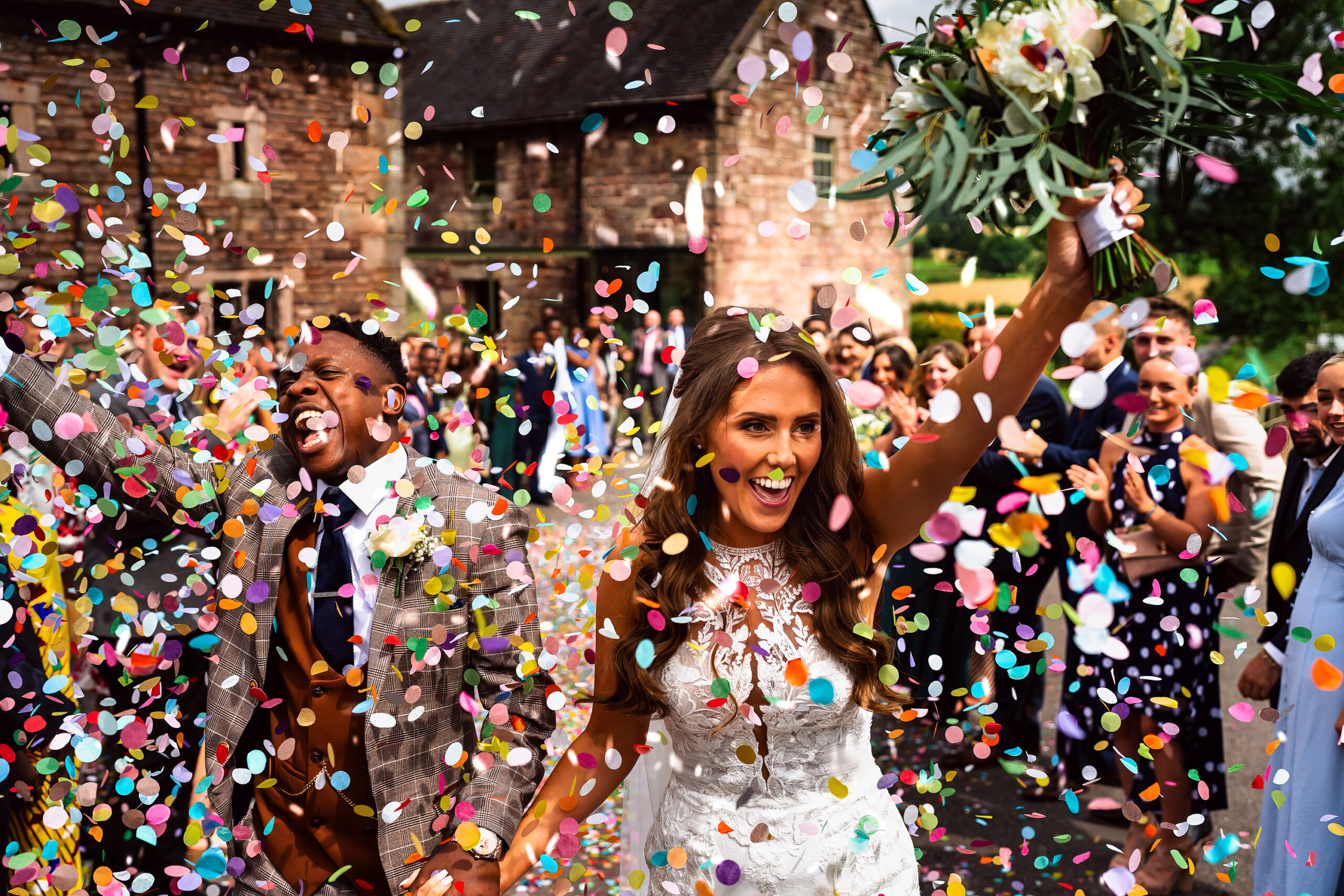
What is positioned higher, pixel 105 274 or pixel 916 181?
pixel 916 181

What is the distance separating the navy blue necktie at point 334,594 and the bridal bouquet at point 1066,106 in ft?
5.15

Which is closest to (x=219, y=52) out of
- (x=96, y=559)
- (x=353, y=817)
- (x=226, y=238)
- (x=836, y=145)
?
(x=836, y=145)

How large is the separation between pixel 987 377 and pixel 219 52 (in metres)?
19.4

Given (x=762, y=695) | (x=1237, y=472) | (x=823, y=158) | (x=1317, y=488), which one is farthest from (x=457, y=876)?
(x=823, y=158)

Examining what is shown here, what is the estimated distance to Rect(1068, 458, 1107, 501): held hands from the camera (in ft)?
17.0

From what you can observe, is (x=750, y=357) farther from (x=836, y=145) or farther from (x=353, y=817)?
(x=836, y=145)

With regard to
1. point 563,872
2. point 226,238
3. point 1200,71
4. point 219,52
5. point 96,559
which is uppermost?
point 219,52

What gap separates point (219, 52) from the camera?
61.7 ft

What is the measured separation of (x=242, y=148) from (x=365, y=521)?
20.2 metres

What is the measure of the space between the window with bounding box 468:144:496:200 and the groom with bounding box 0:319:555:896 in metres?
24.8

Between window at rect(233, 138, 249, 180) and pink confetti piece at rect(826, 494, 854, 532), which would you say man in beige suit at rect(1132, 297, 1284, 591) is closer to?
pink confetti piece at rect(826, 494, 854, 532)

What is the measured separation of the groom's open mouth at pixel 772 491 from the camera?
247 cm

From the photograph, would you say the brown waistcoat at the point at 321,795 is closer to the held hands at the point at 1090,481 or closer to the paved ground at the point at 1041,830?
the paved ground at the point at 1041,830

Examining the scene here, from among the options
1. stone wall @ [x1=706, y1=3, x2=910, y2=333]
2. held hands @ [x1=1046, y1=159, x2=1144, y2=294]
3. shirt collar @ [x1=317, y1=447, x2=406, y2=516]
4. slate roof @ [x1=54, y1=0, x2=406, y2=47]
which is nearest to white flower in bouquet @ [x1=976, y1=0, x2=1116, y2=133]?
held hands @ [x1=1046, y1=159, x2=1144, y2=294]
